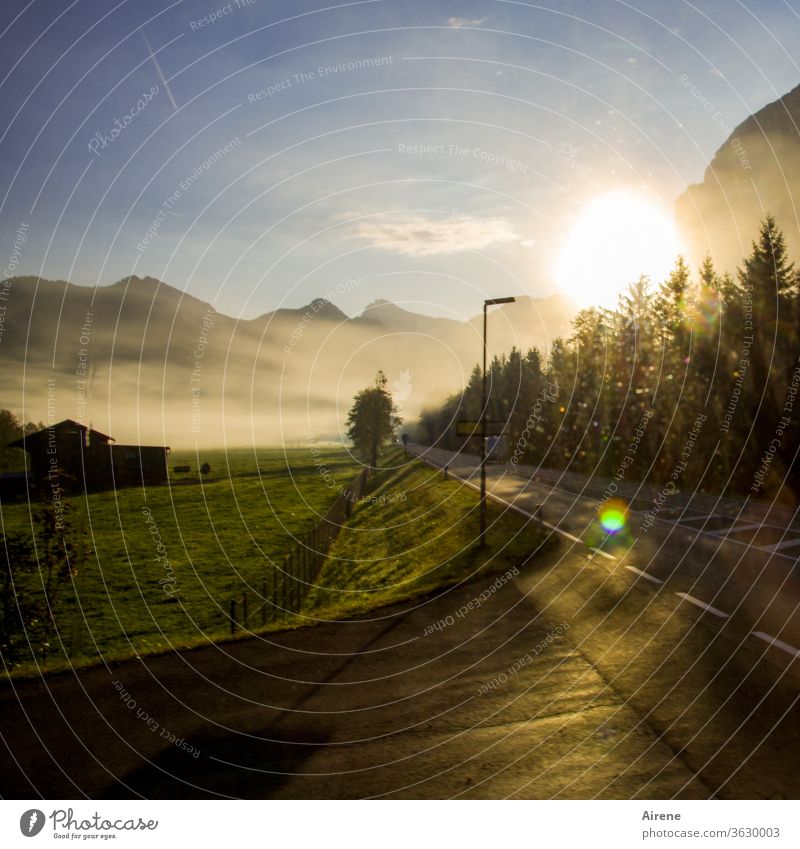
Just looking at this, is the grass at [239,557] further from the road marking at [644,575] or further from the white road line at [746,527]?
the white road line at [746,527]

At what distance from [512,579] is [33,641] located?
1130cm

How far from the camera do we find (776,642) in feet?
38.3

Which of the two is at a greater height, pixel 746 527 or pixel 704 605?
pixel 746 527

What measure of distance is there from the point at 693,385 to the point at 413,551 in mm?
25227

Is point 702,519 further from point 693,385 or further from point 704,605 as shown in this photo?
point 693,385

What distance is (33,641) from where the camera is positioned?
1445cm

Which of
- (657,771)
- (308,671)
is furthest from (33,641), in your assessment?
(657,771)

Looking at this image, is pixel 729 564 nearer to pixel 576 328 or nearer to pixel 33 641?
pixel 33 641

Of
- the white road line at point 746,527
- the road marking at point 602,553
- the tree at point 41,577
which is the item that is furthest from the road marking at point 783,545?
the tree at point 41,577

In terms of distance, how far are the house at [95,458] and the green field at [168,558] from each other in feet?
5.43

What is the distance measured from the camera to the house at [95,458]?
5003 cm

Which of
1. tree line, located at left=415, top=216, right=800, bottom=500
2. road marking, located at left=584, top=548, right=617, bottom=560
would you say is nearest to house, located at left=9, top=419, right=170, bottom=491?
tree line, located at left=415, top=216, right=800, bottom=500

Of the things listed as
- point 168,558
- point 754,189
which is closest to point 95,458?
point 168,558

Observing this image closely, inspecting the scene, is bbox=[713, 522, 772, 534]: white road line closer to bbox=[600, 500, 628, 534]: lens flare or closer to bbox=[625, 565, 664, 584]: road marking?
bbox=[600, 500, 628, 534]: lens flare
